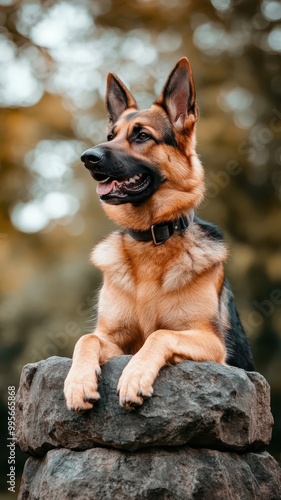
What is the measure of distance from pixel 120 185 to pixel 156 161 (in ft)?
1.44

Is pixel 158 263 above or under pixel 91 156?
under

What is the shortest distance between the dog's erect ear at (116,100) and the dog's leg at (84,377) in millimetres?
2265

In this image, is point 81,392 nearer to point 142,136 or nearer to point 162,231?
point 162,231

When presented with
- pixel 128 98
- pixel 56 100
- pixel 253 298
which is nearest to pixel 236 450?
pixel 128 98

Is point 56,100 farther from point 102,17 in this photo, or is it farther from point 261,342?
point 261,342

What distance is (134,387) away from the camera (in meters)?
4.62

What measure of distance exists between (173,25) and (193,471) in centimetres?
964

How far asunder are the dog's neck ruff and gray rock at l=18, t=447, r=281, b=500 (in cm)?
170

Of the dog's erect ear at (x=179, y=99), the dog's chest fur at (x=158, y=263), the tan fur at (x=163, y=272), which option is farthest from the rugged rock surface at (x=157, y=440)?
the dog's erect ear at (x=179, y=99)

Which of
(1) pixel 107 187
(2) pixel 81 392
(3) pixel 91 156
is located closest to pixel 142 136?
(1) pixel 107 187

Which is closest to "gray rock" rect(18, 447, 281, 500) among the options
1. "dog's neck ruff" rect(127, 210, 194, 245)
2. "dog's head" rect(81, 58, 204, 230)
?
"dog's neck ruff" rect(127, 210, 194, 245)

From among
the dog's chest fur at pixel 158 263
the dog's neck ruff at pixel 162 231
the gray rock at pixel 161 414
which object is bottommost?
the gray rock at pixel 161 414

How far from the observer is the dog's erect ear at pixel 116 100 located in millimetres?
6445

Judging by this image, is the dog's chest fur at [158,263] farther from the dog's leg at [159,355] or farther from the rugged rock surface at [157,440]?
the rugged rock surface at [157,440]
